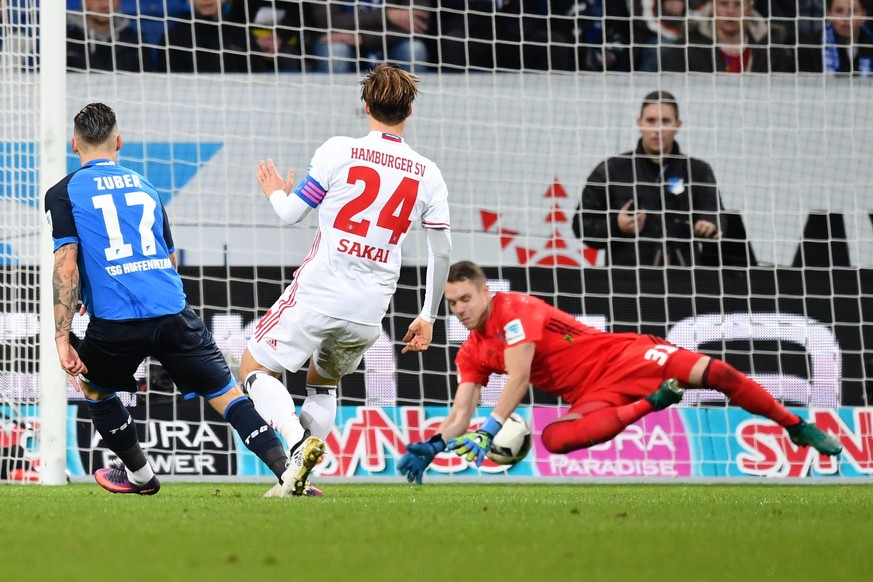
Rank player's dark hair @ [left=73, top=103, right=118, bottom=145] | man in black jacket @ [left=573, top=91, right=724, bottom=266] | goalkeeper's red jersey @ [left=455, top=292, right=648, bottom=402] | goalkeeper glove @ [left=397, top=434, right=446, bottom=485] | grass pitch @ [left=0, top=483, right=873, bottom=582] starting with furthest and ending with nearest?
man in black jacket @ [left=573, top=91, right=724, bottom=266], goalkeeper's red jersey @ [left=455, top=292, right=648, bottom=402], goalkeeper glove @ [left=397, top=434, right=446, bottom=485], player's dark hair @ [left=73, top=103, right=118, bottom=145], grass pitch @ [left=0, top=483, right=873, bottom=582]

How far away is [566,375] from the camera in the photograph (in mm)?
7035

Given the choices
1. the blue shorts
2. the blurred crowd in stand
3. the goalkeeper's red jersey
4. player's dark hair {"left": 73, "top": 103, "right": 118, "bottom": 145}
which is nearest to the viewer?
the blue shorts

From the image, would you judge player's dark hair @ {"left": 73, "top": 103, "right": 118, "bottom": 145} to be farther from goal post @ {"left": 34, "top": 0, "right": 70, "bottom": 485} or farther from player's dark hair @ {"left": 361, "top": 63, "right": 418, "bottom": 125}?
goal post @ {"left": 34, "top": 0, "right": 70, "bottom": 485}

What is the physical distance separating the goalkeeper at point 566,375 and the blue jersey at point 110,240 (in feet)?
5.84

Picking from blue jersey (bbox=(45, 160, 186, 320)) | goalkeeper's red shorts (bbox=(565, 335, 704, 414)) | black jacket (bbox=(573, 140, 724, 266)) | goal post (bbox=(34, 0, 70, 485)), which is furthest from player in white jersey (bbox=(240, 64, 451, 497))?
black jacket (bbox=(573, 140, 724, 266))

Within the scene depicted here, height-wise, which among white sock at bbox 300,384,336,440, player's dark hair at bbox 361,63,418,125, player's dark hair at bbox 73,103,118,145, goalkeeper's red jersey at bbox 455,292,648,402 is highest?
player's dark hair at bbox 361,63,418,125

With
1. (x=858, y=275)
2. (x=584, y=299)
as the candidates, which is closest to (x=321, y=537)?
(x=584, y=299)

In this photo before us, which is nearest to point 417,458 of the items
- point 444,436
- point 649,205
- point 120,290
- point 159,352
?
point 444,436

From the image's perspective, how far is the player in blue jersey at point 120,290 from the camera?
5148 millimetres

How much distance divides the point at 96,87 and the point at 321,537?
7.16 metres

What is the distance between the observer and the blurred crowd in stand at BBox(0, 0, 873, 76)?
10789 mm

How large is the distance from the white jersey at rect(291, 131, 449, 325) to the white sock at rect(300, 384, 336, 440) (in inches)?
23.3

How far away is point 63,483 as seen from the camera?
7.22 meters

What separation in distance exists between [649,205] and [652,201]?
40mm
